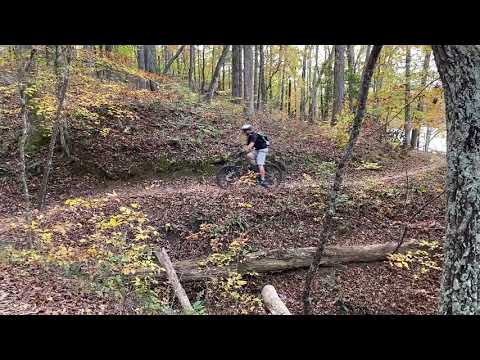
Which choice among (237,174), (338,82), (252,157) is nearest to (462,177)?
(252,157)

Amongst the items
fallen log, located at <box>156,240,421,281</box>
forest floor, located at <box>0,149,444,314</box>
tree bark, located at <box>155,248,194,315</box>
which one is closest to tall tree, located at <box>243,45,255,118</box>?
forest floor, located at <box>0,149,444,314</box>

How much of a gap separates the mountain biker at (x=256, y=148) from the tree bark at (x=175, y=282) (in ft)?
14.6

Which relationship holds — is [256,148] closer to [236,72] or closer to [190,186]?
[190,186]

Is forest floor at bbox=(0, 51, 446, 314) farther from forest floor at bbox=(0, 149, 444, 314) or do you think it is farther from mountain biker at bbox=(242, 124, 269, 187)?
mountain biker at bbox=(242, 124, 269, 187)

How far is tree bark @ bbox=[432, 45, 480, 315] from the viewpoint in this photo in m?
3.49

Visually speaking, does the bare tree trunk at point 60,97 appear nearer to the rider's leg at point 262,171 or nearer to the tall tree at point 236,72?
the rider's leg at point 262,171

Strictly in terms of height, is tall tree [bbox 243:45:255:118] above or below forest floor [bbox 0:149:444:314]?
above

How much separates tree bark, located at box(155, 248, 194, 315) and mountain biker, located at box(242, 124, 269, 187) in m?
4.43

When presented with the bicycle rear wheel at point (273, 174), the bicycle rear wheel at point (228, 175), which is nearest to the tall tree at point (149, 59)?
the bicycle rear wheel at point (228, 175)

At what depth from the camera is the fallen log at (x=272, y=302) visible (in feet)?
24.5

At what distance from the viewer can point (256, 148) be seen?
11758 millimetres

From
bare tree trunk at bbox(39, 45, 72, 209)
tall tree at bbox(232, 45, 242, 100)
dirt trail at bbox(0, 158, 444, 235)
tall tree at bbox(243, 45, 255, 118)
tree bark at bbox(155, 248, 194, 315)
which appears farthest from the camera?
tall tree at bbox(232, 45, 242, 100)

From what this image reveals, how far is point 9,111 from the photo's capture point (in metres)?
12.7
